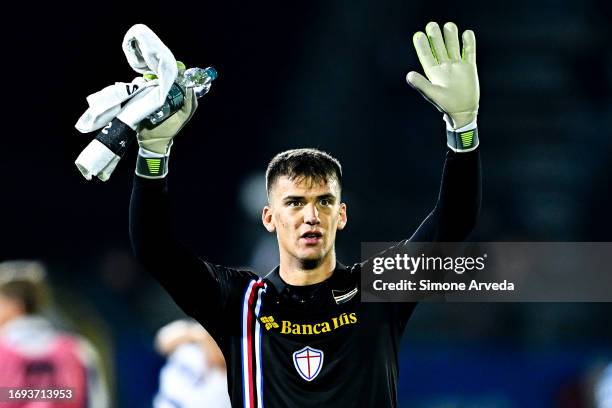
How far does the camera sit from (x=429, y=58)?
10.1 feet

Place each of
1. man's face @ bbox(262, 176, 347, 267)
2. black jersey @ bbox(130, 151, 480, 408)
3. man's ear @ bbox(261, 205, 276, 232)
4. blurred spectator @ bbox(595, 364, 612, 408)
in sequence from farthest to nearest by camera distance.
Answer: blurred spectator @ bbox(595, 364, 612, 408), man's ear @ bbox(261, 205, 276, 232), man's face @ bbox(262, 176, 347, 267), black jersey @ bbox(130, 151, 480, 408)

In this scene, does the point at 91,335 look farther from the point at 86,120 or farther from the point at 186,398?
the point at 86,120

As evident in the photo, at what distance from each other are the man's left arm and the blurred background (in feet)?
8.35

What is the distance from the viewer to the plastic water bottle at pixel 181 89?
305cm

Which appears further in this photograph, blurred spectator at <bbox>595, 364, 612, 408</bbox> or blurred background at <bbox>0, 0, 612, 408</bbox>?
blurred background at <bbox>0, 0, 612, 408</bbox>

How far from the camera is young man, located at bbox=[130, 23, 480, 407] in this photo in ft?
9.76

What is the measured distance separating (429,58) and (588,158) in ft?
13.9

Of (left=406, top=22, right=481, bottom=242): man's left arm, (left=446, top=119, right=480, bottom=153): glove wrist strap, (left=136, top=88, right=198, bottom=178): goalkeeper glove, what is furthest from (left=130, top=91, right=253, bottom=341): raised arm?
(left=446, top=119, right=480, bottom=153): glove wrist strap

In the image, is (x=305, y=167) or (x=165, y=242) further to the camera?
(x=305, y=167)

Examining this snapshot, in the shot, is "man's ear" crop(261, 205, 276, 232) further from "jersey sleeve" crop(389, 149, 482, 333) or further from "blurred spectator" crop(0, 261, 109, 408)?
"blurred spectator" crop(0, 261, 109, 408)

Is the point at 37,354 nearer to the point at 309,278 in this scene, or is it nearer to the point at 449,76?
the point at 309,278

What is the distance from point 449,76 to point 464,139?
0.22m

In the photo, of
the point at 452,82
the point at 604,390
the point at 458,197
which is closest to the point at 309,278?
the point at 458,197

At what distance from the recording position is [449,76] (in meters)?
3.04
